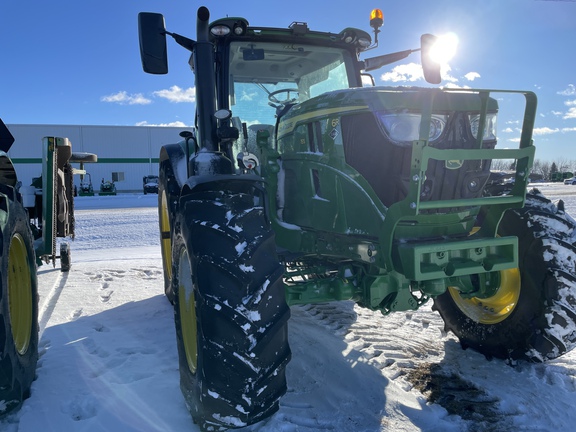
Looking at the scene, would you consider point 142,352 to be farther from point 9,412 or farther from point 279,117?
point 279,117

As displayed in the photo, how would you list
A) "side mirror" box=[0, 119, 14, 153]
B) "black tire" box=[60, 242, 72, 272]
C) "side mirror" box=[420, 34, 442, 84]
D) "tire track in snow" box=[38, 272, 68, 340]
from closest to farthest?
1. "side mirror" box=[0, 119, 14, 153]
2. "side mirror" box=[420, 34, 442, 84]
3. "tire track in snow" box=[38, 272, 68, 340]
4. "black tire" box=[60, 242, 72, 272]

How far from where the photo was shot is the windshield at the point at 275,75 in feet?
12.7

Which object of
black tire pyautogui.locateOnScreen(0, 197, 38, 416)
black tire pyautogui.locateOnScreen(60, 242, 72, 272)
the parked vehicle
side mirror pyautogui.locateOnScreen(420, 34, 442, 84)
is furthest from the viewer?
the parked vehicle

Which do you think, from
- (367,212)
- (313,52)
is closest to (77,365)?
(367,212)

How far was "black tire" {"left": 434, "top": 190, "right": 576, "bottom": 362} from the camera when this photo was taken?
10.0 ft

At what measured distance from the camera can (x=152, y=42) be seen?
9.83 feet

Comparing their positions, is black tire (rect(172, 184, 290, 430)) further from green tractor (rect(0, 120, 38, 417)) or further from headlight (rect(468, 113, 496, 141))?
headlight (rect(468, 113, 496, 141))

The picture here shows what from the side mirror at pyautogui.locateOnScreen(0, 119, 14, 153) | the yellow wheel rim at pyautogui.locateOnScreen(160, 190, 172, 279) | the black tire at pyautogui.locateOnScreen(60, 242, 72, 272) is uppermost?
the side mirror at pyautogui.locateOnScreen(0, 119, 14, 153)

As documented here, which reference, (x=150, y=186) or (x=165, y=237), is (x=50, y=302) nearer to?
(x=165, y=237)

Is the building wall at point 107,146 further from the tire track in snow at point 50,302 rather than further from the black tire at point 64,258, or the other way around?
the tire track in snow at point 50,302

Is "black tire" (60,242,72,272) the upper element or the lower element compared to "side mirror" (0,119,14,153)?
lower

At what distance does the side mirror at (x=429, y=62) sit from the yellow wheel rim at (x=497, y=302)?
5.76 ft

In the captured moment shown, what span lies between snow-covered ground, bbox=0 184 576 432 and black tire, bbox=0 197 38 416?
0.19 meters

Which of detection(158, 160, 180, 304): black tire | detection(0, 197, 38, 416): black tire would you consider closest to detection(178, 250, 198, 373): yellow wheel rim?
detection(0, 197, 38, 416): black tire
